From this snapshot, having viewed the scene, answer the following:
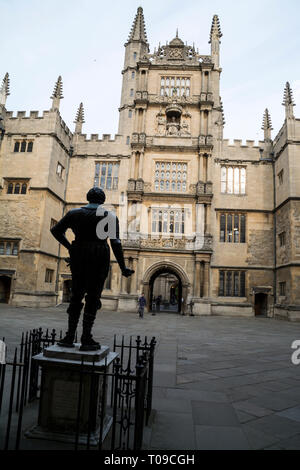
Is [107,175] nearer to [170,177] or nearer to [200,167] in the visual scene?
[170,177]

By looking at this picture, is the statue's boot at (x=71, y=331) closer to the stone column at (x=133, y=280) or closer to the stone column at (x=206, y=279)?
the stone column at (x=133, y=280)

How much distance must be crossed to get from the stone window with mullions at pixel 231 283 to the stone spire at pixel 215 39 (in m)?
17.2

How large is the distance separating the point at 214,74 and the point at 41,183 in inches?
656

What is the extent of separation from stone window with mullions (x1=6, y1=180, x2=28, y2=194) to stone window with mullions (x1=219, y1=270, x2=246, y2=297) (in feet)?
50.0

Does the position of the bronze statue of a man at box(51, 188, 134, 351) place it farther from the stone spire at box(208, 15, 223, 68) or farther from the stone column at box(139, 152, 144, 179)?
the stone spire at box(208, 15, 223, 68)

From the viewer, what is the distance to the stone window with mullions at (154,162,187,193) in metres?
24.2

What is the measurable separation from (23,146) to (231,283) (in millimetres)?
18084

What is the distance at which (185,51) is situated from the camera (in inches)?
1051

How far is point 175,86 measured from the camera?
25969 millimetres

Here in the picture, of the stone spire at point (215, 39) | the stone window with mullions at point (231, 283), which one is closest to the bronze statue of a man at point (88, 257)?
the stone window with mullions at point (231, 283)

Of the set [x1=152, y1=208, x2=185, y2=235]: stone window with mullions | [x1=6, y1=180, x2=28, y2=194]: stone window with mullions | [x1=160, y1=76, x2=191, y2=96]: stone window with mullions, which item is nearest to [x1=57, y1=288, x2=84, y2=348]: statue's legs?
[x1=152, y1=208, x2=185, y2=235]: stone window with mullions

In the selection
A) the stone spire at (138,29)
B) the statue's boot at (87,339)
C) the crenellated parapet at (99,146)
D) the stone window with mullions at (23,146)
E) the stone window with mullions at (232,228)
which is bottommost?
the statue's boot at (87,339)

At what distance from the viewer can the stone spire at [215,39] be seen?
26.5m
